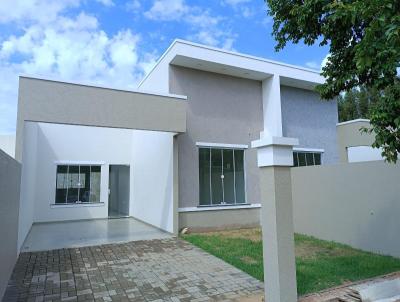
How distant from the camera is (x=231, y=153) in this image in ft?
40.1

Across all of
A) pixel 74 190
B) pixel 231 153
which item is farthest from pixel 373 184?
pixel 74 190

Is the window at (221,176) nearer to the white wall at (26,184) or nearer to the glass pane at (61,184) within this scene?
the white wall at (26,184)

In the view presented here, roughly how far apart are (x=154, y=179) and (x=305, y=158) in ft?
23.0

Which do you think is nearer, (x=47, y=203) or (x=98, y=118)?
(x=98, y=118)

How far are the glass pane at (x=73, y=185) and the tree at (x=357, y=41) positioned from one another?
12090 millimetres

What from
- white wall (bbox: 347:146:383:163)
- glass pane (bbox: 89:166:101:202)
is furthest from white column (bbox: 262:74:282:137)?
glass pane (bbox: 89:166:101:202)

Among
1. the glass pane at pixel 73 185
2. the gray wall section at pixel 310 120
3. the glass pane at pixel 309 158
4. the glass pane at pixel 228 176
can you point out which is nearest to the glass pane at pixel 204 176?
the glass pane at pixel 228 176

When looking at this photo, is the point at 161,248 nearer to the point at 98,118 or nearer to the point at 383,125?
the point at 98,118

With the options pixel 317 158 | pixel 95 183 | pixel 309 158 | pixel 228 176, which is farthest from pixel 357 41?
pixel 95 183

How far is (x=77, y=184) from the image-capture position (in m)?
15.0

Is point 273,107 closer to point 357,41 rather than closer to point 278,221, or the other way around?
point 357,41

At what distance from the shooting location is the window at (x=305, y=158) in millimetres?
13833

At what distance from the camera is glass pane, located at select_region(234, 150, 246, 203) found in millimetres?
12164

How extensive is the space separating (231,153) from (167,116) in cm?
350
